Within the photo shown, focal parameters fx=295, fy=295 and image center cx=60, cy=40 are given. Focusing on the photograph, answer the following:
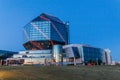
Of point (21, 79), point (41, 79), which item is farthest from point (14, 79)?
point (41, 79)

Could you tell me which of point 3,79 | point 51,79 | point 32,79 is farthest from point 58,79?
point 3,79

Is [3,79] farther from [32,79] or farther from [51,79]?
[51,79]

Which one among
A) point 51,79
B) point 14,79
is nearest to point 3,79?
point 14,79

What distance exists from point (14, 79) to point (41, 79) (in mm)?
2243

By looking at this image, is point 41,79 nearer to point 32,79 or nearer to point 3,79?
point 32,79

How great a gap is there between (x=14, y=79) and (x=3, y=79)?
0.90 m

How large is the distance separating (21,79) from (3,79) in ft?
4.82

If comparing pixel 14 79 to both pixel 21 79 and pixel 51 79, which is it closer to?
pixel 21 79

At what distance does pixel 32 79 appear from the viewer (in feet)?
81.0

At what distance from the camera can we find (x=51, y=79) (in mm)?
25047

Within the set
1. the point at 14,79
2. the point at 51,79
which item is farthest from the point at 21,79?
the point at 51,79

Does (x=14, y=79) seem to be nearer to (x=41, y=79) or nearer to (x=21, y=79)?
(x=21, y=79)

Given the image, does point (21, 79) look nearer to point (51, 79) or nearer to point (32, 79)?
point (32, 79)

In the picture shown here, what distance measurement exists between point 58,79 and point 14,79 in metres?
3.73
